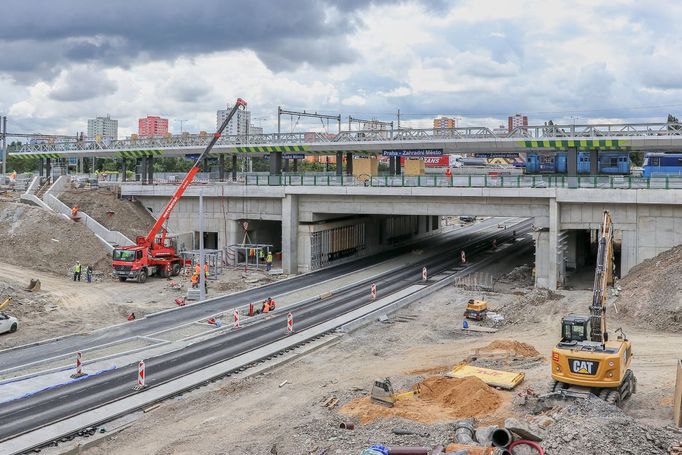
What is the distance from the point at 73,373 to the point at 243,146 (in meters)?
38.5

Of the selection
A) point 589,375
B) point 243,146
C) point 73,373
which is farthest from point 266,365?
point 243,146

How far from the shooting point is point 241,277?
4881cm

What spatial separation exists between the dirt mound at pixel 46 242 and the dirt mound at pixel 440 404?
33939mm

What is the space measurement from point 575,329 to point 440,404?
474 centimetres

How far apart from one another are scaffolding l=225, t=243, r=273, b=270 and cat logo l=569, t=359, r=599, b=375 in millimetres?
36081

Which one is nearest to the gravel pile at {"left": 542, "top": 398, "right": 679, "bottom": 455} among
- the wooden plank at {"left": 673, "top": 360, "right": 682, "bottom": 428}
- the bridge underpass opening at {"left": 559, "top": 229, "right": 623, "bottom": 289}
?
the wooden plank at {"left": 673, "top": 360, "right": 682, "bottom": 428}

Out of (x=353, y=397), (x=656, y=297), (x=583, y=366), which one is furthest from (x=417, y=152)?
(x=583, y=366)

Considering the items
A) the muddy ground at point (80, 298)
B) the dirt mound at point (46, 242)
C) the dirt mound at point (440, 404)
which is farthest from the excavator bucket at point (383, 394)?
the dirt mound at point (46, 242)

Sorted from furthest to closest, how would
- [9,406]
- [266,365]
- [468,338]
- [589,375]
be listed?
[468,338], [266,365], [9,406], [589,375]

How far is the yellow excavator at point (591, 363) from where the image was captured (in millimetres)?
18328

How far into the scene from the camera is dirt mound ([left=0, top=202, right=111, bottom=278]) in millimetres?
47625

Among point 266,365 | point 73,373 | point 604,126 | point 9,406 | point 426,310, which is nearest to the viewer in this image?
point 9,406

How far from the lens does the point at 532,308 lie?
117 ft

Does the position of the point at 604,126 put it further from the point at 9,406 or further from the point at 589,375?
the point at 9,406
